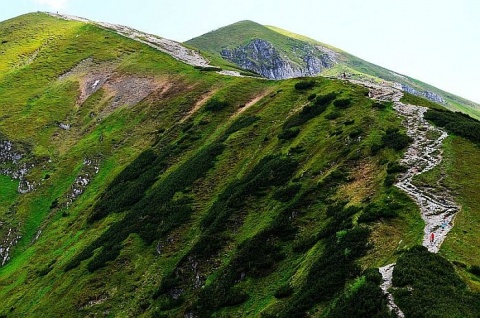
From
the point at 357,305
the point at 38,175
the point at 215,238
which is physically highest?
the point at 357,305

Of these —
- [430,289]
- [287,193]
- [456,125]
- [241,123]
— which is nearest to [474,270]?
[430,289]

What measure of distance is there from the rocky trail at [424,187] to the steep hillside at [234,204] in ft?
0.81

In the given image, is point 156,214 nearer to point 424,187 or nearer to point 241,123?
point 241,123

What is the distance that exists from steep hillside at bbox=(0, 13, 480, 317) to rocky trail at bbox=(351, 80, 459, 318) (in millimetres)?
247

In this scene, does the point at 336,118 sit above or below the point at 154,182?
above

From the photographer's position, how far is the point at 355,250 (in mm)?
29109

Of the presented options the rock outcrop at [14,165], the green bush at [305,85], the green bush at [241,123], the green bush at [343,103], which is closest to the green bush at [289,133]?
the green bush at [343,103]

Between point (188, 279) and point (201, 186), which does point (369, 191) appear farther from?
point (201, 186)

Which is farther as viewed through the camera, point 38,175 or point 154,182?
point 38,175

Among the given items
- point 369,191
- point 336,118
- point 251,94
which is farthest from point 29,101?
point 369,191

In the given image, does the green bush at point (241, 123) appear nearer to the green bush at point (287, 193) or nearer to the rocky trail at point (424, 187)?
the rocky trail at point (424, 187)

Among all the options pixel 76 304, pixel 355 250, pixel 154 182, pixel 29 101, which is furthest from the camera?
pixel 29 101

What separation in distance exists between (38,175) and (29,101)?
34955mm

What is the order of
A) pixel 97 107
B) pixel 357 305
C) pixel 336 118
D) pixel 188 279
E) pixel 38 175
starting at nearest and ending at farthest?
pixel 357 305, pixel 188 279, pixel 336 118, pixel 38 175, pixel 97 107
